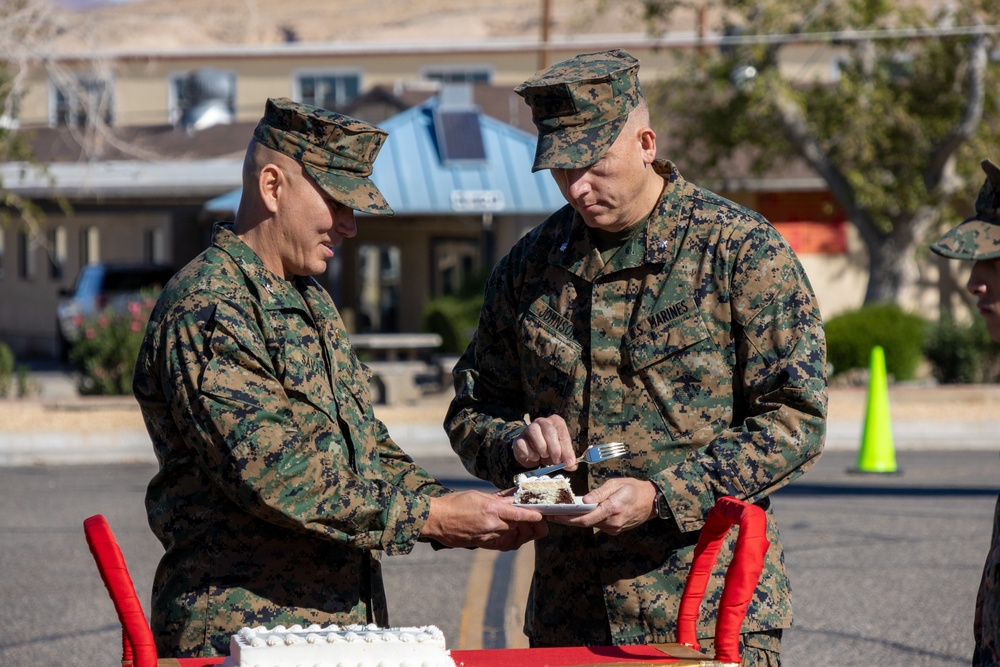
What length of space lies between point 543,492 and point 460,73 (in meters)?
38.9

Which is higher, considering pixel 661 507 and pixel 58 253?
pixel 661 507

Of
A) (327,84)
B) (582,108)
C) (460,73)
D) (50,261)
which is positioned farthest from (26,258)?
(582,108)

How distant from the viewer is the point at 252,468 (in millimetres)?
2889

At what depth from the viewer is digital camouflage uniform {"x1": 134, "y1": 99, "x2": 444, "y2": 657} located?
293 cm

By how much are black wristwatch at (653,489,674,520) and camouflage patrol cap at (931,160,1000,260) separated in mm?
879

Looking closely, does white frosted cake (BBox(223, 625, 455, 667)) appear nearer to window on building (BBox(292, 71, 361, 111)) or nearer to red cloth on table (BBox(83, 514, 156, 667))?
red cloth on table (BBox(83, 514, 156, 667))

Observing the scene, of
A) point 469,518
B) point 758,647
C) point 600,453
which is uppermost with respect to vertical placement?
point 600,453

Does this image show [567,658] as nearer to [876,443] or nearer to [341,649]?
[341,649]

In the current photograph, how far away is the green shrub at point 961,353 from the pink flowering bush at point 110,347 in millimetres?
10838

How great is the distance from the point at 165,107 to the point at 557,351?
1605 inches

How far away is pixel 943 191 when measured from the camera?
21516 millimetres

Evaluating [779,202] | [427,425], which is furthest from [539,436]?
[779,202]

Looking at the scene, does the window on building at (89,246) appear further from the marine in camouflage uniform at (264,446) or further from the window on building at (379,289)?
the marine in camouflage uniform at (264,446)

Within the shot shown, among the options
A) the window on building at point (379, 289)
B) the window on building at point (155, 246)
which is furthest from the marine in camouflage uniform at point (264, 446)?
the window on building at point (155, 246)
